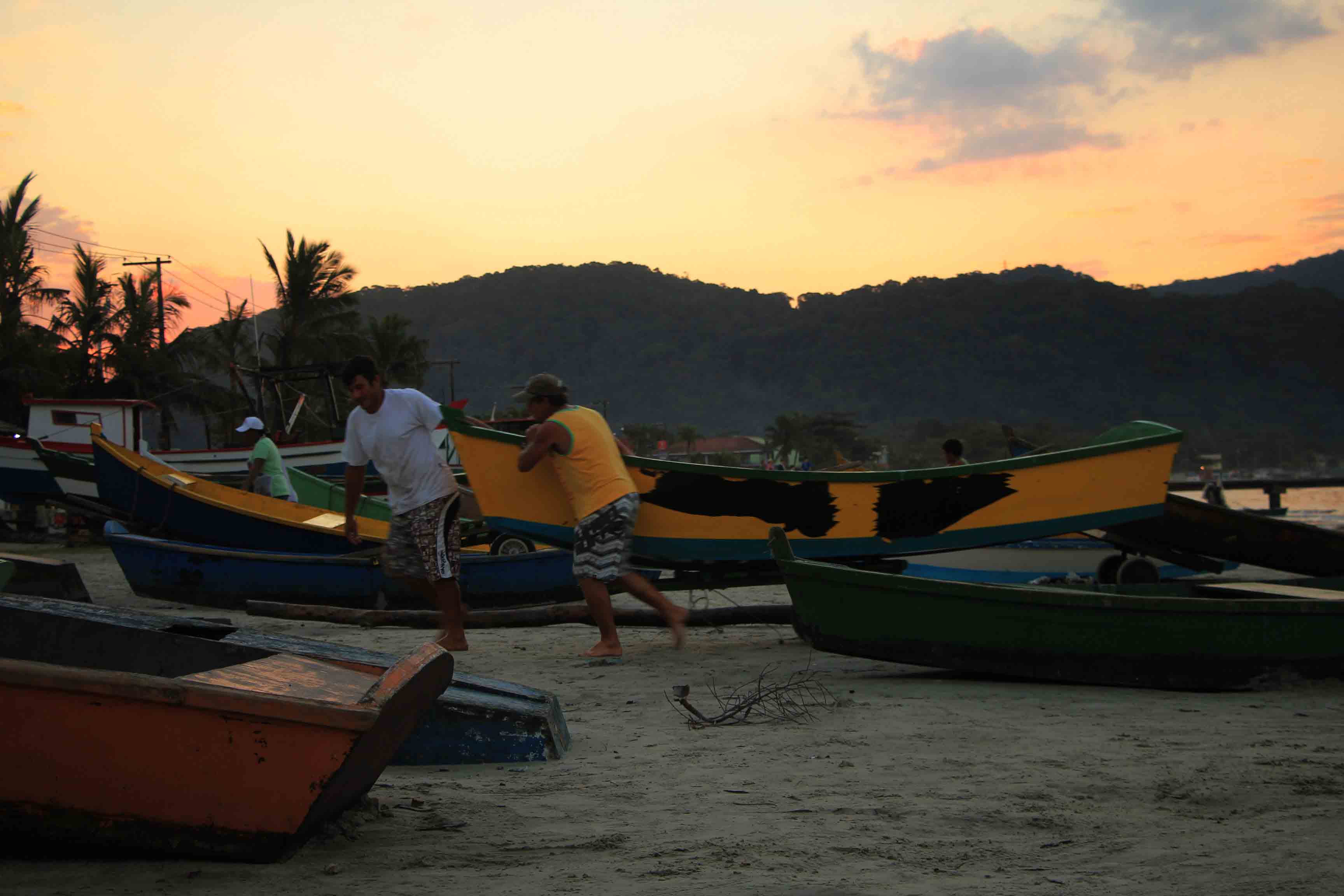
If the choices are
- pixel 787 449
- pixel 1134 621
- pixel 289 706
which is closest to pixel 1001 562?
pixel 1134 621

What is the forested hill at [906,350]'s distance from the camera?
115 metres

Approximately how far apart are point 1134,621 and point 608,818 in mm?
2930

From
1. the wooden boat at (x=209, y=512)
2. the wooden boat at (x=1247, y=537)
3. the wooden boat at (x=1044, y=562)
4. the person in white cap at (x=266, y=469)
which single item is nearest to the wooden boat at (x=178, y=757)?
the wooden boat at (x=1247, y=537)

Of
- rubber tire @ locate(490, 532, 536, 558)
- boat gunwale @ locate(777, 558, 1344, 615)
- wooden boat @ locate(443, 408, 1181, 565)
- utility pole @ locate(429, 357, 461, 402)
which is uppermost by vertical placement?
utility pole @ locate(429, 357, 461, 402)

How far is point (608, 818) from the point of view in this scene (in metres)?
3.16

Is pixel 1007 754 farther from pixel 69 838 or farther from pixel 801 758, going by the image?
pixel 69 838

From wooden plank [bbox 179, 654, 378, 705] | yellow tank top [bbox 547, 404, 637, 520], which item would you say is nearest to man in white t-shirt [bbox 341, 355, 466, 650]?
yellow tank top [bbox 547, 404, 637, 520]

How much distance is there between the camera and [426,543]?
5.94 metres

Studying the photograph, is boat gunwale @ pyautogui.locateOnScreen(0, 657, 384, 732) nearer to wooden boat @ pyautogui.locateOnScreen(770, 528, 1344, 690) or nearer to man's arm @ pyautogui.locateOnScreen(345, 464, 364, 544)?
wooden boat @ pyautogui.locateOnScreen(770, 528, 1344, 690)

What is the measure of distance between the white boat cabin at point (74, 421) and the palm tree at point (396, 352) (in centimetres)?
2393

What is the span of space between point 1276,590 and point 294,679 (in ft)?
17.2

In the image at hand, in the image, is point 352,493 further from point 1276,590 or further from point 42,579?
point 1276,590

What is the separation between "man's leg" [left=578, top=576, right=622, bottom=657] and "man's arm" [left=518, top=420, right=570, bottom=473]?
0.68m

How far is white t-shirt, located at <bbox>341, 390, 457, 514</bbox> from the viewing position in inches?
234
